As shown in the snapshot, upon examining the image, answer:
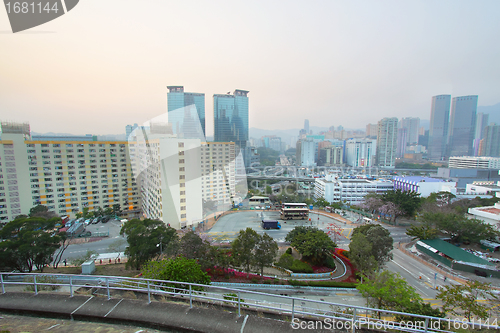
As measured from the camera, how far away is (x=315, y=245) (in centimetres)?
812

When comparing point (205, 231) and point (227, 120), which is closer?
point (205, 231)

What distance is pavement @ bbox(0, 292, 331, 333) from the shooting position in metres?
1.83

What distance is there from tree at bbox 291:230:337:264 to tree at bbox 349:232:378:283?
92cm

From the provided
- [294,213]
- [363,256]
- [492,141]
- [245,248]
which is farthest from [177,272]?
[492,141]

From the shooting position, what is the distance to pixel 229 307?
7.33 ft

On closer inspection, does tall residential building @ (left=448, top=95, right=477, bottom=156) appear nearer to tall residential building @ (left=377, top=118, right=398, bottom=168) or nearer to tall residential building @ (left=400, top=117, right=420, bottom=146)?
tall residential building @ (left=400, top=117, right=420, bottom=146)

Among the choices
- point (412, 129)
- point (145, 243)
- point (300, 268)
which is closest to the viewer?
point (145, 243)

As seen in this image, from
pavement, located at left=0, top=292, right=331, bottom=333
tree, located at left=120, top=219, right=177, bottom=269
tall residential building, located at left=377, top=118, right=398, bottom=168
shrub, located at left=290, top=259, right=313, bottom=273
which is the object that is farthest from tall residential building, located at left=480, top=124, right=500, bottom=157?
pavement, located at left=0, top=292, right=331, bottom=333

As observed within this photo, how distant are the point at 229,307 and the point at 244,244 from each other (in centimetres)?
502

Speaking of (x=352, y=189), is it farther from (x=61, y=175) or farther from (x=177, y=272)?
(x=61, y=175)

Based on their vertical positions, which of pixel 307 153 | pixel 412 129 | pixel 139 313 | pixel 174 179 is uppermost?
pixel 412 129

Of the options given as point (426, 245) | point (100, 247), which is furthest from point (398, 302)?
point (100, 247)

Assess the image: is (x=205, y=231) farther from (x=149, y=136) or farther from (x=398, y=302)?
(x=398, y=302)

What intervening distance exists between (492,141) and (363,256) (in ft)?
208
